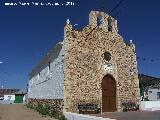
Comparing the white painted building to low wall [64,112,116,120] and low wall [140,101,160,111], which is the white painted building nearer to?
low wall [140,101,160,111]

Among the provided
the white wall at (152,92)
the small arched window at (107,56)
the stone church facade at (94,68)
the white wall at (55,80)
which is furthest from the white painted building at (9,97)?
the small arched window at (107,56)

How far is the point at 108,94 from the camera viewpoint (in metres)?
20.5

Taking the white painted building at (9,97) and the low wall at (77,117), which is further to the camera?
the white painted building at (9,97)

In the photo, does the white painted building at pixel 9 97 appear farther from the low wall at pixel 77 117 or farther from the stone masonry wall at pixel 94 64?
the low wall at pixel 77 117

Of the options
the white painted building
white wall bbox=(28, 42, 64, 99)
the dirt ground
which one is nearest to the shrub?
white wall bbox=(28, 42, 64, 99)

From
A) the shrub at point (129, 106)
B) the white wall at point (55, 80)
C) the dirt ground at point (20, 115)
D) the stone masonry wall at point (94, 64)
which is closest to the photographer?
the stone masonry wall at point (94, 64)

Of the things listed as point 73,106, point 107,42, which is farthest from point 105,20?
point 73,106

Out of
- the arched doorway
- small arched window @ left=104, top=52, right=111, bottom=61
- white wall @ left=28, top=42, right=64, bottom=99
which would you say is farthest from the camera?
small arched window @ left=104, top=52, right=111, bottom=61

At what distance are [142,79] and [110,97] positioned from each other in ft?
58.3

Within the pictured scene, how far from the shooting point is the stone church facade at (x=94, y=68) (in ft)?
61.3

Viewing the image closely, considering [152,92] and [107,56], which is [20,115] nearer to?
[107,56]

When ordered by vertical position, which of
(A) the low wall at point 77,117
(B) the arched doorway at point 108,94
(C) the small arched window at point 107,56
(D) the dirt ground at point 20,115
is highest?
(C) the small arched window at point 107,56

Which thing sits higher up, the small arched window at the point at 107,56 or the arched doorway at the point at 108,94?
the small arched window at the point at 107,56

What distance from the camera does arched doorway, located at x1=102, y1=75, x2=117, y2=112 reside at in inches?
795
